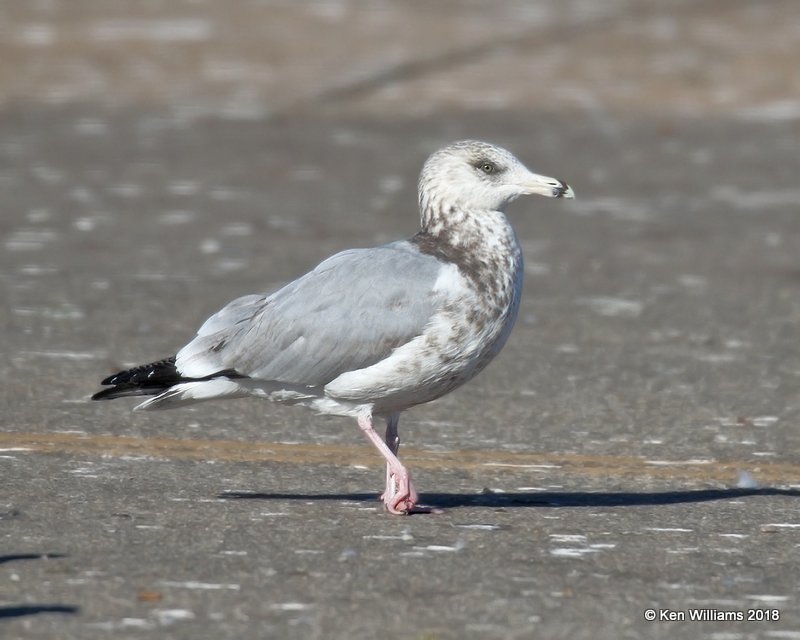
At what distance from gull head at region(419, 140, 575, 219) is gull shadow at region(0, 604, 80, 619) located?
2.26 m

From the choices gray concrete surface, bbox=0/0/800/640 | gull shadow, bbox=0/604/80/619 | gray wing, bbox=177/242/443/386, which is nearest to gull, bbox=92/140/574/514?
gray wing, bbox=177/242/443/386

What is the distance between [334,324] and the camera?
612 cm

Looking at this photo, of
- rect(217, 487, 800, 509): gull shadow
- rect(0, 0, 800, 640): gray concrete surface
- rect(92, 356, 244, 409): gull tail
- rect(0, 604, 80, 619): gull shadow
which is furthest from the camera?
rect(217, 487, 800, 509): gull shadow

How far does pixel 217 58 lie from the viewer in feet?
65.7

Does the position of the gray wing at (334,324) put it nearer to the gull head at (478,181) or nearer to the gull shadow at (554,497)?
the gull head at (478,181)

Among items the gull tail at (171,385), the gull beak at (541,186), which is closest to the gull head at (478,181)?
the gull beak at (541,186)

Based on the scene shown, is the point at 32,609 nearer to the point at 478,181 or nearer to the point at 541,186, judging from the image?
the point at 478,181

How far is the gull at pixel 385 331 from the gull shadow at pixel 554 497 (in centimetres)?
28

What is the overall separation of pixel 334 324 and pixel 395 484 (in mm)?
608

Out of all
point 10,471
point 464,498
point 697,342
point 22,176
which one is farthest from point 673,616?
point 22,176

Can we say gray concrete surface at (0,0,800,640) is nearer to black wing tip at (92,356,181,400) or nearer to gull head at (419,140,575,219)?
black wing tip at (92,356,181,400)

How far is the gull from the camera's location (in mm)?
6020

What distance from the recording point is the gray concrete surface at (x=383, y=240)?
5.23 m

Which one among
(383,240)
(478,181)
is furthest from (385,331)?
(383,240)
